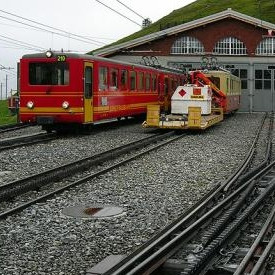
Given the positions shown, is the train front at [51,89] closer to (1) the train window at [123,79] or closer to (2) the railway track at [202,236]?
(1) the train window at [123,79]

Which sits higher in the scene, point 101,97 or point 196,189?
point 101,97

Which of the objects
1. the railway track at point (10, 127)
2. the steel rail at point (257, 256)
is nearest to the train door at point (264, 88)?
the railway track at point (10, 127)

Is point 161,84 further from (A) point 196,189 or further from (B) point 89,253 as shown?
(B) point 89,253

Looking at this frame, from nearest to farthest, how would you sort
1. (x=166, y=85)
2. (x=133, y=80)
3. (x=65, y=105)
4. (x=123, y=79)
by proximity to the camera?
(x=65, y=105) < (x=123, y=79) < (x=133, y=80) < (x=166, y=85)

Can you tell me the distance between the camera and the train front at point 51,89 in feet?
62.5

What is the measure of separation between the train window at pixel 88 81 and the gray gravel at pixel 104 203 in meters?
2.82

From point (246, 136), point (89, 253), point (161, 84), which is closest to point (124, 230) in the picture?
point (89, 253)

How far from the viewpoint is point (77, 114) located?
1902 centimetres

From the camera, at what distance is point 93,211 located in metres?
8.45

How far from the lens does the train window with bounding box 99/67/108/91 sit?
20.4 metres

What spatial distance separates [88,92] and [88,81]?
40 centimetres

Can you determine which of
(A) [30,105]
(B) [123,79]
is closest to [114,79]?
(B) [123,79]

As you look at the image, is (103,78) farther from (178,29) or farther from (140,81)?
(178,29)

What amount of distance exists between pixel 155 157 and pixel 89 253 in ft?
28.7
